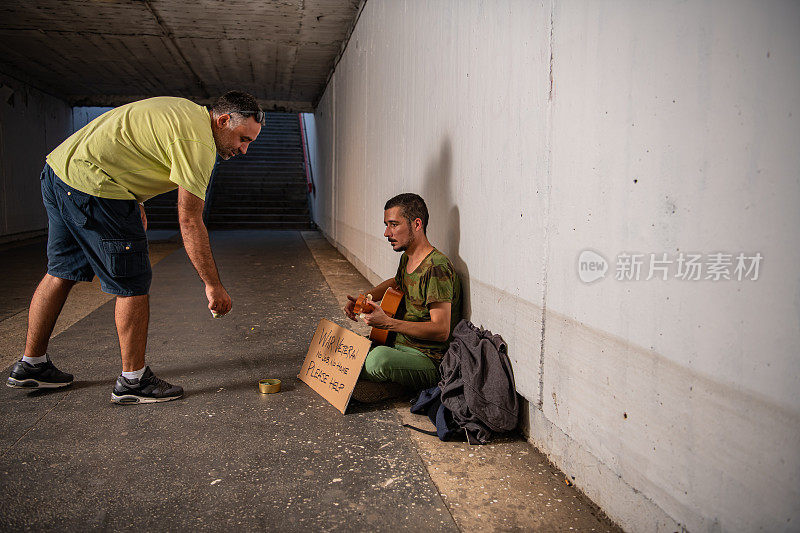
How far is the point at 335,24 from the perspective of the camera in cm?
750

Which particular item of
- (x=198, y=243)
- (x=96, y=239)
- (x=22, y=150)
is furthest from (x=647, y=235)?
(x=22, y=150)

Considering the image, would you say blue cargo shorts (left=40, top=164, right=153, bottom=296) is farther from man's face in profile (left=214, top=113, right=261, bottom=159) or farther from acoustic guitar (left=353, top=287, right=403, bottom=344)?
acoustic guitar (left=353, top=287, right=403, bottom=344)

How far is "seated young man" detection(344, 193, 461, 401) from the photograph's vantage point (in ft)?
8.30

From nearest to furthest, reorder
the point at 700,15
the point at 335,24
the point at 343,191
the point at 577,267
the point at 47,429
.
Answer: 1. the point at 700,15
2. the point at 577,267
3. the point at 47,429
4. the point at 335,24
5. the point at 343,191

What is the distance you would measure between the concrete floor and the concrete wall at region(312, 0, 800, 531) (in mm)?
340

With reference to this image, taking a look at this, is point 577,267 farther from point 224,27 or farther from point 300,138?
point 300,138

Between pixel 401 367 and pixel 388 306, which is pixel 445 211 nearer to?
pixel 388 306

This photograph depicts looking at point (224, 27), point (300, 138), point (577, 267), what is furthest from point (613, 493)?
point (300, 138)

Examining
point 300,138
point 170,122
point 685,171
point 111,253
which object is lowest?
point 111,253

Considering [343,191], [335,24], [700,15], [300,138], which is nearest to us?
[700,15]

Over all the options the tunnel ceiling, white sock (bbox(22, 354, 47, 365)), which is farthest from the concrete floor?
the tunnel ceiling

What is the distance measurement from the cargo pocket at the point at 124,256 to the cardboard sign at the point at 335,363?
0.94 metres

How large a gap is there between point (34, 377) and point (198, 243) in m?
1.18

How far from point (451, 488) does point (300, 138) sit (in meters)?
18.5
